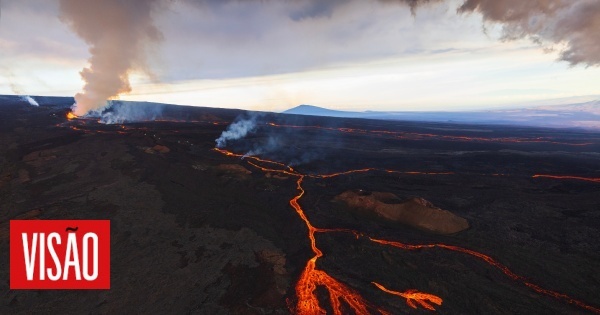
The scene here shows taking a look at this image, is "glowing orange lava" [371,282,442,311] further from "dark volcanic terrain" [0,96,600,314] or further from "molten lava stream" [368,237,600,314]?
"molten lava stream" [368,237,600,314]

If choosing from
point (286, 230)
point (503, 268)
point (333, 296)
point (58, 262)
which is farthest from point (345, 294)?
point (58, 262)

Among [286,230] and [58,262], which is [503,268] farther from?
[58,262]

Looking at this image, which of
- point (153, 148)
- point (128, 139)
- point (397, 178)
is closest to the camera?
point (397, 178)

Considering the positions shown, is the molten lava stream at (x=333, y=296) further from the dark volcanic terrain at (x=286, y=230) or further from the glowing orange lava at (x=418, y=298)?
the dark volcanic terrain at (x=286, y=230)

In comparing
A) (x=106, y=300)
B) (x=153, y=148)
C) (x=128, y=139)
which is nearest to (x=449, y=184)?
(x=106, y=300)

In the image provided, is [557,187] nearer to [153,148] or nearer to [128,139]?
[153,148]

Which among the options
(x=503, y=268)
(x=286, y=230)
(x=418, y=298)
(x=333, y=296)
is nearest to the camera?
(x=418, y=298)

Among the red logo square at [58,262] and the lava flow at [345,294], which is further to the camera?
the red logo square at [58,262]

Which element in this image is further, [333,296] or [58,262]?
[58,262]

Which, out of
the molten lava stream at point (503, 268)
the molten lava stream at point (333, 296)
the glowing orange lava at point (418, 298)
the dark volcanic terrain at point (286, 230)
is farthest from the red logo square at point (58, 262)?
the molten lava stream at point (503, 268)
